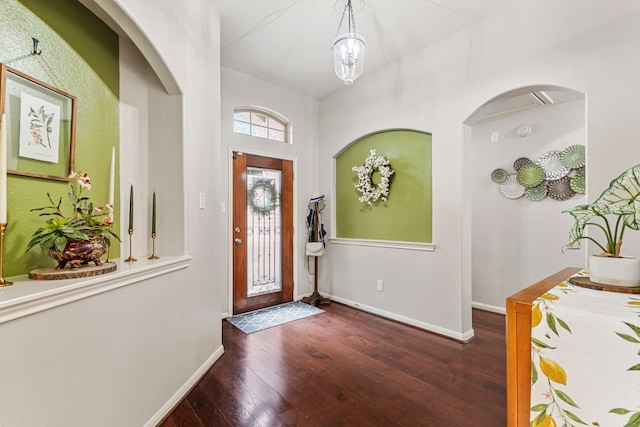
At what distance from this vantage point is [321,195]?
4148mm

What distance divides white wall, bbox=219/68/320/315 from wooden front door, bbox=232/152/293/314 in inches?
3.8

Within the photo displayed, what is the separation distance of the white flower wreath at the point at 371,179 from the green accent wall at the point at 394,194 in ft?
0.20

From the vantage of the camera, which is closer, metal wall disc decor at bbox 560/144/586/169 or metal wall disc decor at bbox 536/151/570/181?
metal wall disc decor at bbox 560/144/586/169

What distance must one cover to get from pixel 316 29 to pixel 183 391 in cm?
319

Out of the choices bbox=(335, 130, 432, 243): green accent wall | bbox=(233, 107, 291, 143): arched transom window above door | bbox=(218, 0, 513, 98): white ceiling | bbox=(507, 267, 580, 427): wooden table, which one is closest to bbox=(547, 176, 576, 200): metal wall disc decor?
bbox=(335, 130, 432, 243): green accent wall

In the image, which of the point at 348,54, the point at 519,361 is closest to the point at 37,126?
the point at 348,54

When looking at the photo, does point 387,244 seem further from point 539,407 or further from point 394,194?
point 539,407

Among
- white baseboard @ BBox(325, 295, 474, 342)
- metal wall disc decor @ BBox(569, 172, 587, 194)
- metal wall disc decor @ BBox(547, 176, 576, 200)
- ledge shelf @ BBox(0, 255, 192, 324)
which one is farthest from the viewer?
metal wall disc decor @ BBox(547, 176, 576, 200)

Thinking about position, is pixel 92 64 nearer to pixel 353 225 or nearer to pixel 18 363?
pixel 18 363

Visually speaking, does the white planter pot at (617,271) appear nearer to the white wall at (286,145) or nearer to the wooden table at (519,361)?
the wooden table at (519,361)

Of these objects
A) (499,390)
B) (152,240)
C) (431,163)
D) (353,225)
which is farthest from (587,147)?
(152,240)

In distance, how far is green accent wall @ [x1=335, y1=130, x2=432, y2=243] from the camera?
10.3 ft

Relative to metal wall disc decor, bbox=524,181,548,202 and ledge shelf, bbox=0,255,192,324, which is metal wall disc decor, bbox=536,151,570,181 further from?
ledge shelf, bbox=0,255,192,324

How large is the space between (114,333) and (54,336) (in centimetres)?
30
